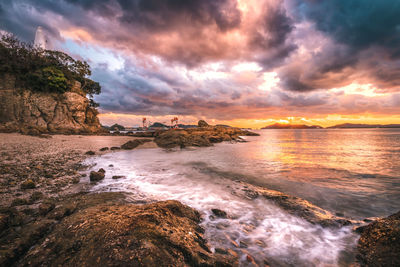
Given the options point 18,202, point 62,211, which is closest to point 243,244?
point 62,211

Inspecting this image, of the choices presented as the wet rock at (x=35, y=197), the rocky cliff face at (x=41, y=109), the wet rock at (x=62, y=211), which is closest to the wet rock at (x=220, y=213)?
the wet rock at (x=62, y=211)

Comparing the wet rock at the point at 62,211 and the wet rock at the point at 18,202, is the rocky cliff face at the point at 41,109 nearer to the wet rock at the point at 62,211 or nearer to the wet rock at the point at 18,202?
the wet rock at the point at 18,202

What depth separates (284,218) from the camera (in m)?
3.60

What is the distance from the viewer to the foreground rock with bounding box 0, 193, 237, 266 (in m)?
1.59

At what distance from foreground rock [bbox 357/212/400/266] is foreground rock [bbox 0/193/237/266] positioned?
1.98m

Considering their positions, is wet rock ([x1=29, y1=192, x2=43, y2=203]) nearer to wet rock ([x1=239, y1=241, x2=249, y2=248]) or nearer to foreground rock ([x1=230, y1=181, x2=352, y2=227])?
wet rock ([x1=239, y1=241, x2=249, y2=248])

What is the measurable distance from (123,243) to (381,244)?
3.68 m

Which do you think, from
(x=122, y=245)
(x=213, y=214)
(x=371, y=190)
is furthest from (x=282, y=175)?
(x=122, y=245)

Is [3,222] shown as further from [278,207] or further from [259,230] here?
[278,207]

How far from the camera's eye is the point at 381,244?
7.28ft

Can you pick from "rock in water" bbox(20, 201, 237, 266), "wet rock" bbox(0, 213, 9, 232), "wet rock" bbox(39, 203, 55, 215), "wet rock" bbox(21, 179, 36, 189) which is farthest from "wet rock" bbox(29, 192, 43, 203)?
"rock in water" bbox(20, 201, 237, 266)

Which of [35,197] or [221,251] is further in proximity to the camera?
[35,197]

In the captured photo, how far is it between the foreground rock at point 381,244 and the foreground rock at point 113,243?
1.98 m

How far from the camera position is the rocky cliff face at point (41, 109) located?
2210 centimetres
